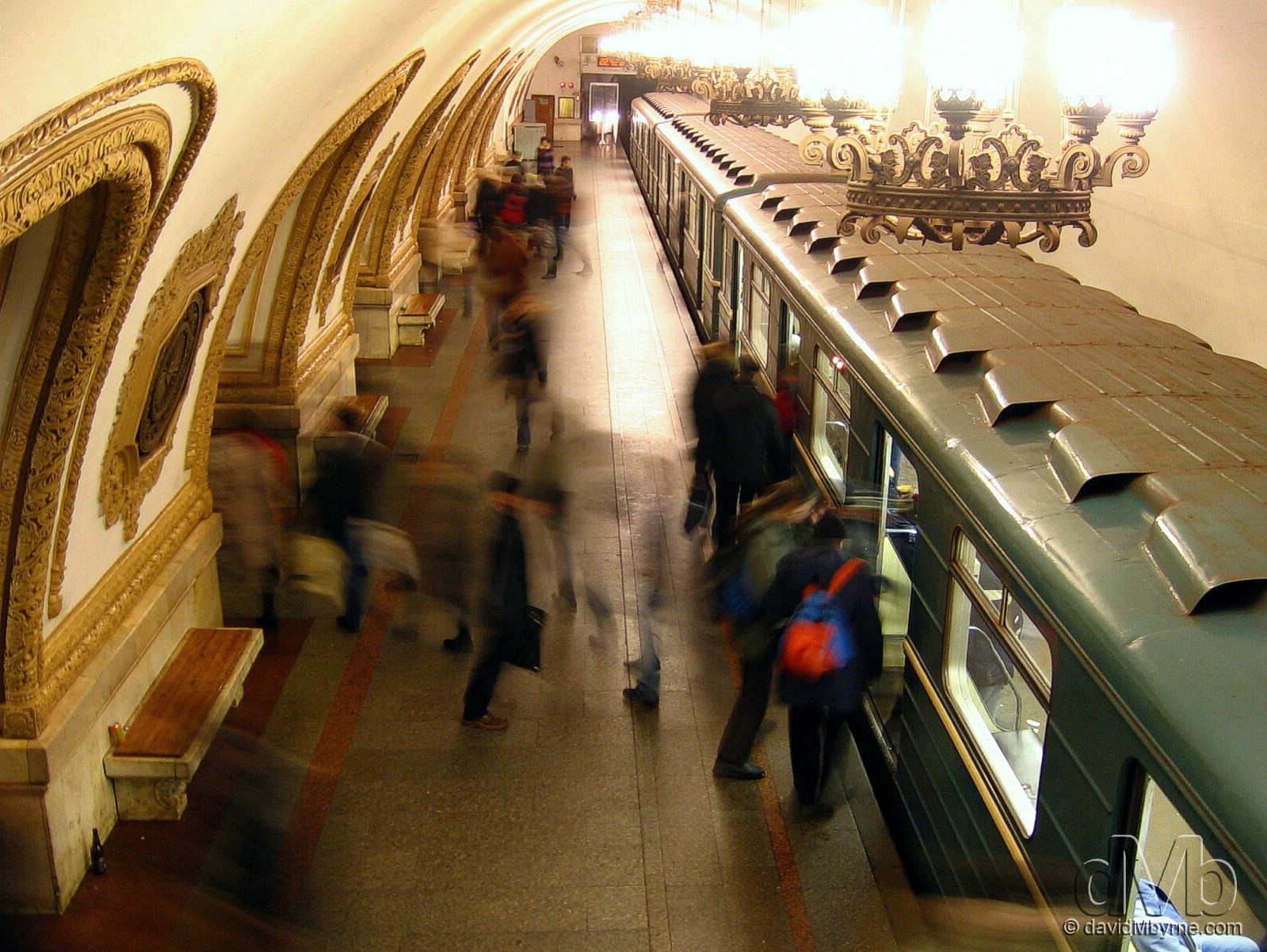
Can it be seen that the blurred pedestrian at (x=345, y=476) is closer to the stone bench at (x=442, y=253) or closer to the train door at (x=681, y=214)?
the train door at (x=681, y=214)

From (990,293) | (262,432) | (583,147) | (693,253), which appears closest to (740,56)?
(693,253)

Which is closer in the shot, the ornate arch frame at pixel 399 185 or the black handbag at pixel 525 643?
the black handbag at pixel 525 643

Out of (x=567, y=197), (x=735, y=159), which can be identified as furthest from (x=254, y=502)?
(x=567, y=197)

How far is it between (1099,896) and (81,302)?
3.88m

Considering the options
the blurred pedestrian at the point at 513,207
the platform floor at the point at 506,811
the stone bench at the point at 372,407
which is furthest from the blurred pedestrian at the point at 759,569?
the blurred pedestrian at the point at 513,207

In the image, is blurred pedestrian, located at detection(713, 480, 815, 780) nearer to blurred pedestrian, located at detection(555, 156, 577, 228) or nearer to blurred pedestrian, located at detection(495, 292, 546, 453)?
blurred pedestrian, located at detection(495, 292, 546, 453)

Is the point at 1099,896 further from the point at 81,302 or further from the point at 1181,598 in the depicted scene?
the point at 81,302

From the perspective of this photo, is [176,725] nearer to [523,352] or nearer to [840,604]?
[840,604]

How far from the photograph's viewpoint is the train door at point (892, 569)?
5230 mm

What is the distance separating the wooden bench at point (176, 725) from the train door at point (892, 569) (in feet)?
10.4

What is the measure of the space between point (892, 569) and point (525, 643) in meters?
1.94

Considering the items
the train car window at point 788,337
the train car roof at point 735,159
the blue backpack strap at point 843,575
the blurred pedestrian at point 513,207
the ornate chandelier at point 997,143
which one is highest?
the ornate chandelier at point 997,143

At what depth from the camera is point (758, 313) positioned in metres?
9.73

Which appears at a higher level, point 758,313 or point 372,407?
point 758,313
